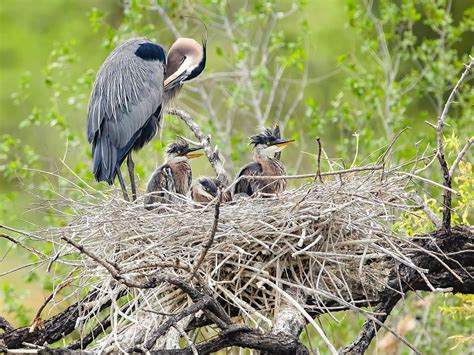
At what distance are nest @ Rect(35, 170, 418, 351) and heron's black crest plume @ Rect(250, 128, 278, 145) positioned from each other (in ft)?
4.49

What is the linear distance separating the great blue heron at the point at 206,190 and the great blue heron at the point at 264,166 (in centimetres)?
13

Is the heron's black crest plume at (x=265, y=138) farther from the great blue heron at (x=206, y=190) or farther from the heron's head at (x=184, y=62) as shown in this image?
the heron's head at (x=184, y=62)

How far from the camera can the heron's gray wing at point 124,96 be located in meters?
6.53

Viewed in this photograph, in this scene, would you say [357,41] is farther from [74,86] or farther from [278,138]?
[278,138]

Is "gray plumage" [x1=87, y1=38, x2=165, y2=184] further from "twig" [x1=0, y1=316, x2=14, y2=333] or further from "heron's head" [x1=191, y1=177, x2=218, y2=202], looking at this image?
"twig" [x1=0, y1=316, x2=14, y2=333]

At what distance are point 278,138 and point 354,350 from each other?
2290mm

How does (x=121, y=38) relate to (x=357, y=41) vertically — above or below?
above

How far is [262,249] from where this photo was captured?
14.4ft

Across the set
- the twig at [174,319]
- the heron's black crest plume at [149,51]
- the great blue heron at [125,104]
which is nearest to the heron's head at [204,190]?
the great blue heron at [125,104]

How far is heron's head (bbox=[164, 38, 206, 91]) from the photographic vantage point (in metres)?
6.99

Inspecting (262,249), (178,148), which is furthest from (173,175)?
(262,249)

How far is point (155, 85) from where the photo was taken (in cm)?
673

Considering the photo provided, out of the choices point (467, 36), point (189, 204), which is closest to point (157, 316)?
point (189, 204)

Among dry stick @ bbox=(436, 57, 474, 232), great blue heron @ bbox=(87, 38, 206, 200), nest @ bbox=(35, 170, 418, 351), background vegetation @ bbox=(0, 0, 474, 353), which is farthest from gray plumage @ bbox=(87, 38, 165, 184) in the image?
dry stick @ bbox=(436, 57, 474, 232)
